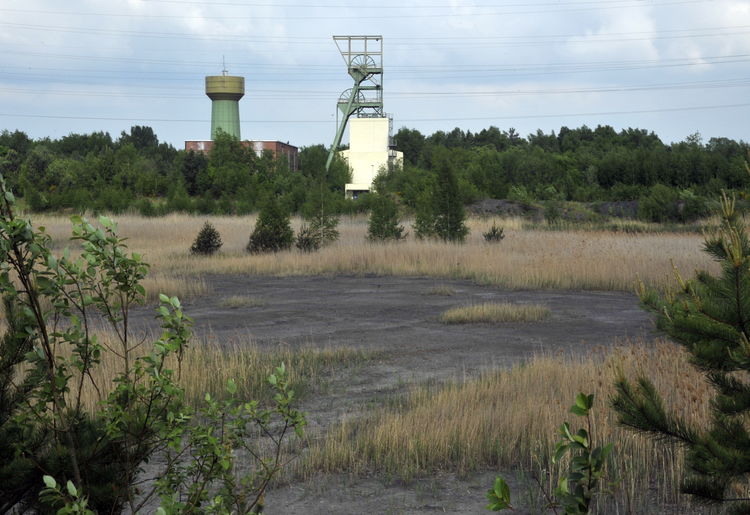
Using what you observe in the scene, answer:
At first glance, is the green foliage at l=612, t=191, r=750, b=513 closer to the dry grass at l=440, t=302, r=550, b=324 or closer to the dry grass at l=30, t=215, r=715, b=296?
the dry grass at l=440, t=302, r=550, b=324

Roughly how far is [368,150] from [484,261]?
52469 mm

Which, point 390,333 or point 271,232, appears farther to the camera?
point 271,232

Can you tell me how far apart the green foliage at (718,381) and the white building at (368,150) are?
66775mm

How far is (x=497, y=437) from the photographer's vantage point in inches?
238

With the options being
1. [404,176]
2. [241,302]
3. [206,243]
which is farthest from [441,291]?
[404,176]

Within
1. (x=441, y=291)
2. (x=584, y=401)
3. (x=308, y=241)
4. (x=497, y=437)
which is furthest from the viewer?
(x=308, y=241)

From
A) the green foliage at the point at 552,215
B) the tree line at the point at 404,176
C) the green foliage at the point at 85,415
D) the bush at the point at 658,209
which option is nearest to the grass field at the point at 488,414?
the green foliage at the point at 85,415

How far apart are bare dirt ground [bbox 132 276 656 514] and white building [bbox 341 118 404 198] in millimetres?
51931

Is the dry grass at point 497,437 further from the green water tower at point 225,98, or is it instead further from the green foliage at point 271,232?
the green water tower at point 225,98

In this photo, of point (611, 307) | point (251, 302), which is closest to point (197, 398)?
point (251, 302)

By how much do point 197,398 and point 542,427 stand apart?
3262mm

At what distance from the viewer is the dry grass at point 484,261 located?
56.6 feet

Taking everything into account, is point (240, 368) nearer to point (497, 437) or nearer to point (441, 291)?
point (497, 437)

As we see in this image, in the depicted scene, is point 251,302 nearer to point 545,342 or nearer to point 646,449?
point 545,342
